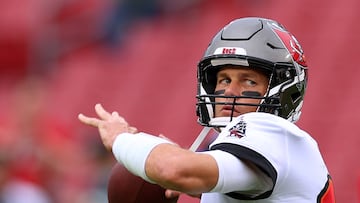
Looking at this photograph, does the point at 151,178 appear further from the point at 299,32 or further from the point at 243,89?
the point at 299,32

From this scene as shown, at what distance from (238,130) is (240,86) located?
35 centimetres

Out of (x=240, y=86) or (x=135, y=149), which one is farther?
(x=240, y=86)

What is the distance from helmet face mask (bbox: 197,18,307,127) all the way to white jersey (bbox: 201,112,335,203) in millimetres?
219

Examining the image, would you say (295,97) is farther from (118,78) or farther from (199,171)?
(118,78)

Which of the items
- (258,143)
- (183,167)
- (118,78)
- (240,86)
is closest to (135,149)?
(183,167)

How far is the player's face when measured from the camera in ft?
10.5

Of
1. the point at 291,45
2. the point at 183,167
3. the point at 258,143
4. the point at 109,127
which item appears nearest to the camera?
the point at 183,167

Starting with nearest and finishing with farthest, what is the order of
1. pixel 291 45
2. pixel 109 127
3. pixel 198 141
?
1. pixel 109 127
2. pixel 198 141
3. pixel 291 45

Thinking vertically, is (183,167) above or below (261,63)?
below

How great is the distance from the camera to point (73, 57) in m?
11.0

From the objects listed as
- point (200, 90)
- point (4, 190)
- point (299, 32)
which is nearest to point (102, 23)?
point (299, 32)

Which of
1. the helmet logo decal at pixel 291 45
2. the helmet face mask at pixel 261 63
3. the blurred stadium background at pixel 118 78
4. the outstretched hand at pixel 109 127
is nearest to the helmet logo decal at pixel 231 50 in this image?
the helmet face mask at pixel 261 63

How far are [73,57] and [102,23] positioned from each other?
0.48 meters

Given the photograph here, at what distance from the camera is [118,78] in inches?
407
